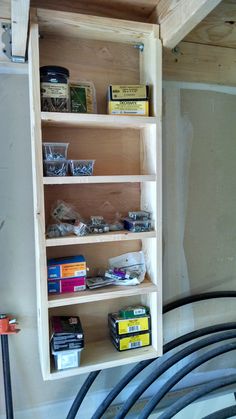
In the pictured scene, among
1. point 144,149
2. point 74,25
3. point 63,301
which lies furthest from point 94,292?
point 74,25

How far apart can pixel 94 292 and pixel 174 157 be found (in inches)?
26.1

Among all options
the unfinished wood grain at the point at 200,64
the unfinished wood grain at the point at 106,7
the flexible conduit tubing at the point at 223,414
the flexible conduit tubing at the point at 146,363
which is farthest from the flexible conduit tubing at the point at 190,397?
the unfinished wood grain at the point at 106,7

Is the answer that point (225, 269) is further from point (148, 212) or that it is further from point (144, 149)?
point (144, 149)

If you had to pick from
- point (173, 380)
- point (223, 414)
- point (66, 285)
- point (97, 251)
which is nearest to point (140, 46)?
point (97, 251)

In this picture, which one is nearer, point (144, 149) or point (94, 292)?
point (94, 292)

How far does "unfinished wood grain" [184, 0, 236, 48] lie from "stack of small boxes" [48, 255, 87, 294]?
1051 mm

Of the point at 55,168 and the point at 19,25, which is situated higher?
the point at 19,25

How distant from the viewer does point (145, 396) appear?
135 cm

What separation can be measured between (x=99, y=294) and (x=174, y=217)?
496 millimetres

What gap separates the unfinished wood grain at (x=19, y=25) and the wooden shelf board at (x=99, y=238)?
24.8 inches

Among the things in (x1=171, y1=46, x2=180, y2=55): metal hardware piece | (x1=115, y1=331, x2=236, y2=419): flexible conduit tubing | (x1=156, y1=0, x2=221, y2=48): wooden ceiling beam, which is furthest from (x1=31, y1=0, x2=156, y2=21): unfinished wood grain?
(x1=115, y1=331, x2=236, y2=419): flexible conduit tubing

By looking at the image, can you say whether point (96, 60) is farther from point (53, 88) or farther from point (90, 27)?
point (53, 88)

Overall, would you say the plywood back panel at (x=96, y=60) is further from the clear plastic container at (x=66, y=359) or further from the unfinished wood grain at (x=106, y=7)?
the clear plastic container at (x=66, y=359)

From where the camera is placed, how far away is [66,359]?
102 centimetres
